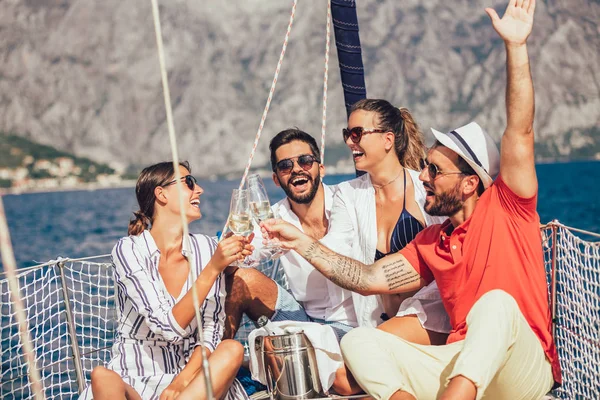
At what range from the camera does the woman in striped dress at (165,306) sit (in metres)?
3.65

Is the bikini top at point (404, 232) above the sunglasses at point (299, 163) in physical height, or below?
below

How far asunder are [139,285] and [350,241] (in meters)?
1.50

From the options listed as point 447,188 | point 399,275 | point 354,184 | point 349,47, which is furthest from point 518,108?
point 349,47

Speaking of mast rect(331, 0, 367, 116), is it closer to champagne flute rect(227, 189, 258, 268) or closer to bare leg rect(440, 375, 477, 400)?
champagne flute rect(227, 189, 258, 268)

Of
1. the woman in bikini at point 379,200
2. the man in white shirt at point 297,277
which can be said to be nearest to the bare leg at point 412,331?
the woman in bikini at point 379,200

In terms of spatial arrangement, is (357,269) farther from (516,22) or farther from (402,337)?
(516,22)

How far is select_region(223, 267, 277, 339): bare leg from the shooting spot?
4.57m

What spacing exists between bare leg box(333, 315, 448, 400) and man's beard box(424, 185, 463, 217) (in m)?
0.77

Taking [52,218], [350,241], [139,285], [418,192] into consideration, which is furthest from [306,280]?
[52,218]

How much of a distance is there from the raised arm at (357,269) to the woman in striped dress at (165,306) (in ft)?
1.17

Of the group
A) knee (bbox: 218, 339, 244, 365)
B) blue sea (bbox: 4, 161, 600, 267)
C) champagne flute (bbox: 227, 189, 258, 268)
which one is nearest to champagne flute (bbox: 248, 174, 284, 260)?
champagne flute (bbox: 227, 189, 258, 268)

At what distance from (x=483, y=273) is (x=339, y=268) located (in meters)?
0.91

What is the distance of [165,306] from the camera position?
3.79 metres

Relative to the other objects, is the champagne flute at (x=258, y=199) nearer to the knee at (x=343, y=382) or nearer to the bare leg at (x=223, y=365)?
the bare leg at (x=223, y=365)
